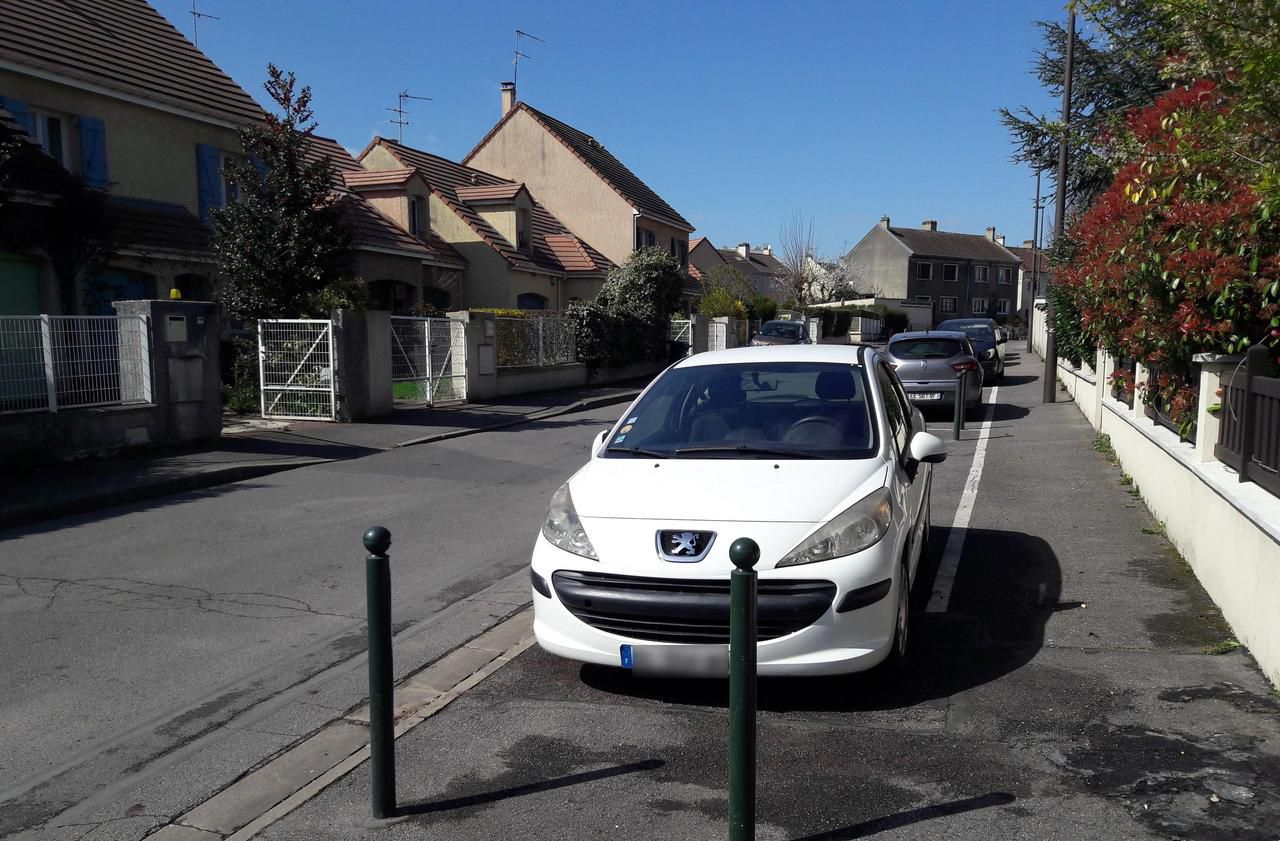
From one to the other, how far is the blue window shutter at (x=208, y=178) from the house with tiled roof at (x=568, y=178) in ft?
65.1

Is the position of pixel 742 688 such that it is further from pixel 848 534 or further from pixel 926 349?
pixel 926 349

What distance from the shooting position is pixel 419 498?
1065cm

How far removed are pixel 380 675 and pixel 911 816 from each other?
196cm

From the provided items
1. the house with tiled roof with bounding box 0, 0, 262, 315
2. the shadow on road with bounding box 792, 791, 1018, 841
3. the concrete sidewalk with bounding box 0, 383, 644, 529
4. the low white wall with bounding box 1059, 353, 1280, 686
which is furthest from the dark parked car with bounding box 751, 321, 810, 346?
the shadow on road with bounding box 792, 791, 1018, 841

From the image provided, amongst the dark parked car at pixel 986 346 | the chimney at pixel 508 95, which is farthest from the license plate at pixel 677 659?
the chimney at pixel 508 95

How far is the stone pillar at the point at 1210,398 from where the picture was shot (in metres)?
6.93

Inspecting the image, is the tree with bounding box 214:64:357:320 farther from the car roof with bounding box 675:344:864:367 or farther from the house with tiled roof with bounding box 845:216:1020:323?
the house with tiled roof with bounding box 845:216:1020:323

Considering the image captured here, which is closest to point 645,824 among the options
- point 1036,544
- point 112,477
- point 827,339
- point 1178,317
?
point 1036,544

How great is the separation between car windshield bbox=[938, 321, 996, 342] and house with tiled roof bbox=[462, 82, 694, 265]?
527 inches

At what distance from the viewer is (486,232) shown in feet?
102

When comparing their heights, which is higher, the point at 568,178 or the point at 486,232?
the point at 568,178

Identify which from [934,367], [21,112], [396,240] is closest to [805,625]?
[934,367]

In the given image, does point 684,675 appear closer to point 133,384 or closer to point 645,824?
point 645,824

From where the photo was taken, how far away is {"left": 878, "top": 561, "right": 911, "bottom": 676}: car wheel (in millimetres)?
4777
